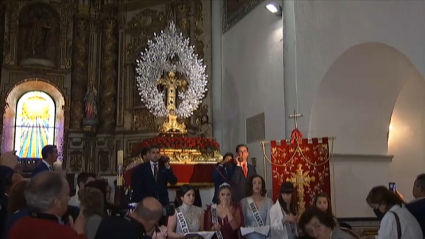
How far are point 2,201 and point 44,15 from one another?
12679 millimetres

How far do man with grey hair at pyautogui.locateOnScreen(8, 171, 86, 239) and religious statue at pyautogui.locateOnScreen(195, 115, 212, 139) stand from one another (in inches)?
400

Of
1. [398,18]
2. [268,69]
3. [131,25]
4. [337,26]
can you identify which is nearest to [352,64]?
[337,26]

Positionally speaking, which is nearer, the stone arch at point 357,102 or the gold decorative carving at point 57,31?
the stone arch at point 357,102

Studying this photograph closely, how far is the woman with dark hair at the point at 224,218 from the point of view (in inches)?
218

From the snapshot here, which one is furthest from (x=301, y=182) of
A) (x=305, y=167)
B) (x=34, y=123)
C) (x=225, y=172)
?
(x=34, y=123)

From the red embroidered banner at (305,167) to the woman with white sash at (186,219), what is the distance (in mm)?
2457

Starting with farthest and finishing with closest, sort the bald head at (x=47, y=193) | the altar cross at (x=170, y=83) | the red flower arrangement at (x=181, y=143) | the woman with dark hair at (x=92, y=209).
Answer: the altar cross at (x=170, y=83) → the red flower arrangement at (x=181, y=143) → the woman with dark hair at (x=92, y=209) → the bald head at (x=47, y=193)

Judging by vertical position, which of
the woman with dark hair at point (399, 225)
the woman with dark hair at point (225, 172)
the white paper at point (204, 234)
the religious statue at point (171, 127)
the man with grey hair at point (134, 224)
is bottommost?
the white paper at point (204, 234)

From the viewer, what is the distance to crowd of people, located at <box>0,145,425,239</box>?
8.34 ft

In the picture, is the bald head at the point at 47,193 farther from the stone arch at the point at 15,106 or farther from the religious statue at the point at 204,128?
the stone arch at the point at 15,106

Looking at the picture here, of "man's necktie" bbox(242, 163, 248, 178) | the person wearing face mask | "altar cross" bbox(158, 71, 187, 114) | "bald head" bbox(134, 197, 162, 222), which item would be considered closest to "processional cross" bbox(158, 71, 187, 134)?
"altar cross" bbox(158, 71, 187, 114)

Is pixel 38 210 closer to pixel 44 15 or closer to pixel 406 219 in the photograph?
pixel 406 219

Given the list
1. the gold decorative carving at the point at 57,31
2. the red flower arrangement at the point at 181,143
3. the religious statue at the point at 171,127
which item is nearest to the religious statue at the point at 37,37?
the gold decorative carving at the point at 57,31

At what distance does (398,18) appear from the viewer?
6.46 metres
